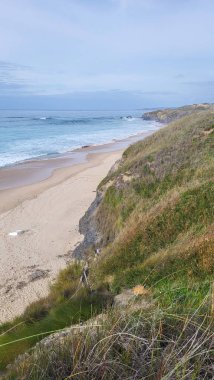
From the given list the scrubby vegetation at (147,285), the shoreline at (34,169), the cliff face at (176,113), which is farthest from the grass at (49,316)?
the cliff face at (176,113)

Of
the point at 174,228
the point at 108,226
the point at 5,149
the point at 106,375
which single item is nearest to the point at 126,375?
the point at 106,375

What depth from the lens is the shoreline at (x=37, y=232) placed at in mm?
9781

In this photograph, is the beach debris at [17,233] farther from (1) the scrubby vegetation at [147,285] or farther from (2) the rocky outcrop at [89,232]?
(1) the scrubby vegetation at [147,285]

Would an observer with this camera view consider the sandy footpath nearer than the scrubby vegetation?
No

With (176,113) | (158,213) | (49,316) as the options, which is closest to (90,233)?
(158,213)

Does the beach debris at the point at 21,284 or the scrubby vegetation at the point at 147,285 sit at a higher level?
the scrubby vegetation at the point at 147,285

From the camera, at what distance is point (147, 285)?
572cm

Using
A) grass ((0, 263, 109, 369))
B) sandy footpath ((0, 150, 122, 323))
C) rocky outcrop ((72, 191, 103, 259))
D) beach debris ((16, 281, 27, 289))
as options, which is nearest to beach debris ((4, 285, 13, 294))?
sandy footpath ((0, 150, 122, 323))

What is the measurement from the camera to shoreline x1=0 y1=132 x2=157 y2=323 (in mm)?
9781

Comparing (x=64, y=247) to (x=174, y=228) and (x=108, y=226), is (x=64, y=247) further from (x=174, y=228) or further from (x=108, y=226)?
(x=174, y=228)

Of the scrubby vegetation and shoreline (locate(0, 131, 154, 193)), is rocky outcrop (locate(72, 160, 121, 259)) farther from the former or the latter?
shoreline (locate(0, 131, 154, 193))

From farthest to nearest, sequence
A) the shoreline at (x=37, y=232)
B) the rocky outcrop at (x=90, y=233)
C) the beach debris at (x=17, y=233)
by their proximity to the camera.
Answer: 1. the beach debris at (x=17, y=233)
2. the rocky outcrop at (x=90, y=233)
3. the shoreline at (x=37, y=232)

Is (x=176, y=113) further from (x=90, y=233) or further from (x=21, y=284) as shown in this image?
(x=21, y=284)

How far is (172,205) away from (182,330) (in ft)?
16.5
